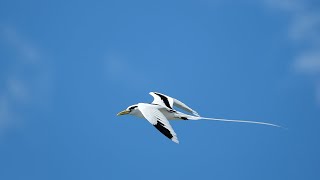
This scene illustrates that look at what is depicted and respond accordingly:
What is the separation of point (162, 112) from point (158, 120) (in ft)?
11.5

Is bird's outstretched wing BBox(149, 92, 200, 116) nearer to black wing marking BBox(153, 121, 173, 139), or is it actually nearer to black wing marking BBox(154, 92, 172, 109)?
black wing marking BBox(154, 92, 172, 109)

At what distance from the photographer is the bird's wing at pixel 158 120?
19516 millimetres

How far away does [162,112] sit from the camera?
24469mm

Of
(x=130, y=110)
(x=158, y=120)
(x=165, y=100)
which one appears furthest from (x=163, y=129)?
(x=165, y=100)

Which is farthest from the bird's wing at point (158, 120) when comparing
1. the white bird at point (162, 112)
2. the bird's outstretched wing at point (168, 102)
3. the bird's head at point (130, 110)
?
the bird's outstretched wing at point (168, 102)

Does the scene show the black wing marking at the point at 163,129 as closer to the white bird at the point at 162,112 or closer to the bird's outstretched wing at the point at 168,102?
the white bird at the point at 162,112

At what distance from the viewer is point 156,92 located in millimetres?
28766

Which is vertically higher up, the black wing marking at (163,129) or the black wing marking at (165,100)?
the black wing marking at (165,100)

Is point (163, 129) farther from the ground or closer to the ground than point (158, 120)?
closer to the ground

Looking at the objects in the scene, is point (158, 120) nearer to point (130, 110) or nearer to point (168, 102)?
point (130, 110)

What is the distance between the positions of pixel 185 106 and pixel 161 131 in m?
7.93

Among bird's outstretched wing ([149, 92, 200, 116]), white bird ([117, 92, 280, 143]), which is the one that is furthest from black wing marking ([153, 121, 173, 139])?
bird's outstretched wing ([149, 92, 200, 116])

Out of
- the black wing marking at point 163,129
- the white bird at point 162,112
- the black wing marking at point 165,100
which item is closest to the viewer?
the black wing marking at point 163,129

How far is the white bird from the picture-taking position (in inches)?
793
